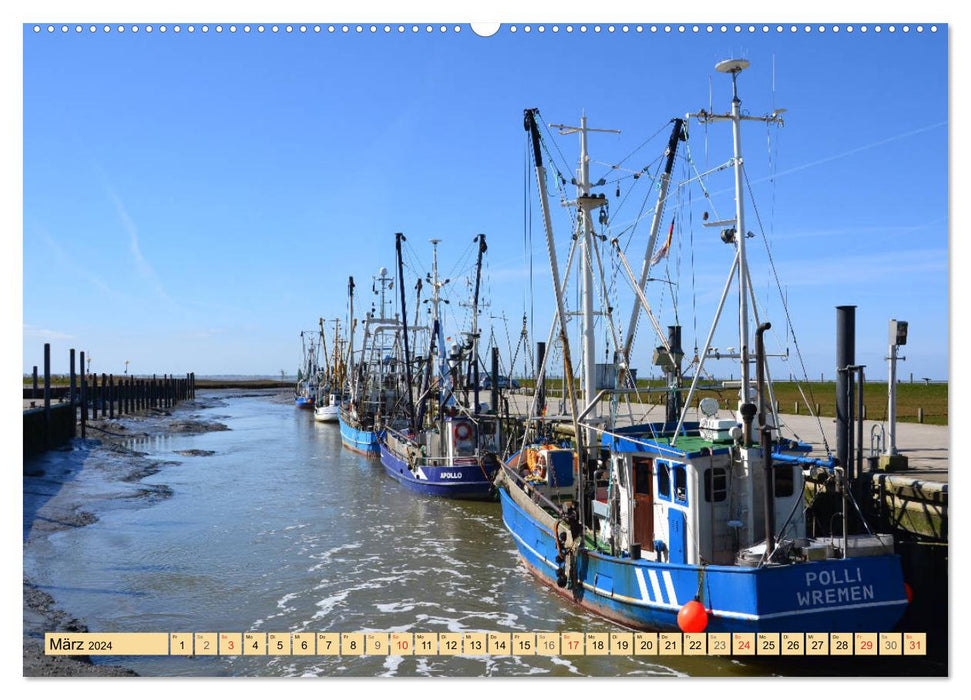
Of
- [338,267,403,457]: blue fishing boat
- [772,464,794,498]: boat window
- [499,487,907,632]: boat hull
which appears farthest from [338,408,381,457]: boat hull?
[499,487,907,632]: boat hull

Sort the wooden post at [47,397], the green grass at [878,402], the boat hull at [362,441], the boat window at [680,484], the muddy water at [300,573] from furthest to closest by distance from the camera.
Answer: the boat hull at [362,441] < the wooden post at [47,397] < the green grass at [878,402] < the boat window at [680,484] < the muddy water at [300,573]

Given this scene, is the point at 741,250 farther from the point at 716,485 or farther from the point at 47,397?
the point at 47,397

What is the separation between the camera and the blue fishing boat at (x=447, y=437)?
102ft

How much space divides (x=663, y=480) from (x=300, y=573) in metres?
10.6

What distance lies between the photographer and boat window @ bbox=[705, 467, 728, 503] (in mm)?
13453

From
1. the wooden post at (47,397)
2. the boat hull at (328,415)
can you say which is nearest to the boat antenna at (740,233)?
the wooden post at (47,397)

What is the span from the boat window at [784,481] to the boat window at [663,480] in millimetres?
1927

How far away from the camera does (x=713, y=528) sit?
44.2 feet

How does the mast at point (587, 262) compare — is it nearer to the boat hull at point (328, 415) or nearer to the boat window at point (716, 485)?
the boat window at point (716, 485)

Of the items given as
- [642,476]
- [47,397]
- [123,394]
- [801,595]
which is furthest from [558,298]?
[123,394]

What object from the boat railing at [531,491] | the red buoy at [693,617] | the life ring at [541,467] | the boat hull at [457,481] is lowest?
the boat hull at [457,481]

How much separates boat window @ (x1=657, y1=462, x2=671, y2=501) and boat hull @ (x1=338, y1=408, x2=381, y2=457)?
3248 cm

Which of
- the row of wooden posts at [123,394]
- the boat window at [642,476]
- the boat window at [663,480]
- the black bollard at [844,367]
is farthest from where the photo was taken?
the row of wooden posts at [123,394]

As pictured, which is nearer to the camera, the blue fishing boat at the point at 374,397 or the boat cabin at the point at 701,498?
the boat cabin at the point at 701,498
